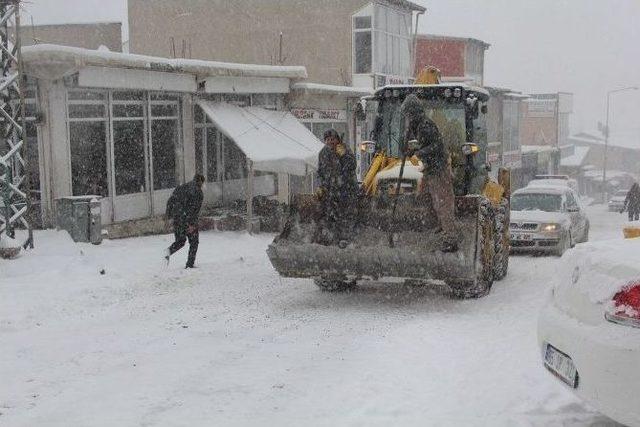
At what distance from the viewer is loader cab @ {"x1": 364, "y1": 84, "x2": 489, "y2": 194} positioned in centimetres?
1110

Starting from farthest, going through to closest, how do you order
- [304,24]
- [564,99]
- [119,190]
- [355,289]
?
1. [564,99]
2. [304,24]
3. [119,190]
4. [355,289]

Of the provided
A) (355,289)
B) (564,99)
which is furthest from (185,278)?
(564,99)

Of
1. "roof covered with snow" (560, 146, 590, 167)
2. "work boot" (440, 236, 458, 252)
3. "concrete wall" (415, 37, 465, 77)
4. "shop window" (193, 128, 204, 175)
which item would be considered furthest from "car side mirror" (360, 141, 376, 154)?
"roof covered with snow" (560, 146, 590, 167)

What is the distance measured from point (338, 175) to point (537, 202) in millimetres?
9141

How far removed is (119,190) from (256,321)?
359 inches

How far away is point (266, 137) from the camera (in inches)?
750

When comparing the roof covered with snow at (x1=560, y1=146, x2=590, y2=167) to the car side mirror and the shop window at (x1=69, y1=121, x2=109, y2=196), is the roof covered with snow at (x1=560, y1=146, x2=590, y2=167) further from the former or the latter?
the car side mirror

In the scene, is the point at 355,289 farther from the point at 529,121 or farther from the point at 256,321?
the point at 529,121

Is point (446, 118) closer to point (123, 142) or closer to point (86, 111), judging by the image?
point (86, 111)

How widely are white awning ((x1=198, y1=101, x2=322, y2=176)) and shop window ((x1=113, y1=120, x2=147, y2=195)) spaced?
1.85 metres

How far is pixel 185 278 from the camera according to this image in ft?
38.3

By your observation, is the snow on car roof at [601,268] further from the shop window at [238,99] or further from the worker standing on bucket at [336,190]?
the shop window at [238,99]

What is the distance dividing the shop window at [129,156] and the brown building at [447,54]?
2962 cm

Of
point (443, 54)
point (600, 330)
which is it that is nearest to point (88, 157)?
point (600, 330)
